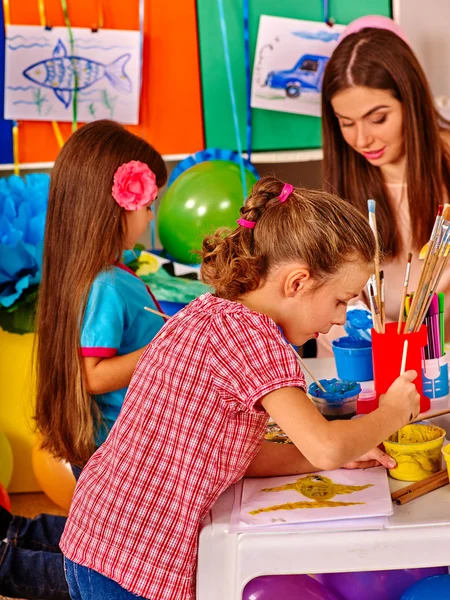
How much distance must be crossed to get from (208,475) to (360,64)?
4.69 ft

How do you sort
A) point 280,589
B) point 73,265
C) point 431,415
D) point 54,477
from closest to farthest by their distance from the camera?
1. point 280,589
2. point 431,415
3. point 73,265
4. point 54,477

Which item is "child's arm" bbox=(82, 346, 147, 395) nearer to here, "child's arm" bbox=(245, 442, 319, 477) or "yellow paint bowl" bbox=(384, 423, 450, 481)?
"child's arm" bbox=(245, 442, 319, 477)

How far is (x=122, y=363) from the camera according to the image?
56.8 inches

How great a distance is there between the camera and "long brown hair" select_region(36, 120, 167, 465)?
1467mm

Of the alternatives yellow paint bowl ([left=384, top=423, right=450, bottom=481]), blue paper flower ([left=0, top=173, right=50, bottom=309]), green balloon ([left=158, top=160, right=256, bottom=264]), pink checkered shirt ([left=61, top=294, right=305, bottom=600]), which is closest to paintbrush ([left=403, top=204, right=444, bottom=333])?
yellow paint bowl ([left=384, top=423, right=450, bottom=481])

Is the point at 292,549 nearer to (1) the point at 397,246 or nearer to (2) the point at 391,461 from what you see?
(2) the point at 391,461

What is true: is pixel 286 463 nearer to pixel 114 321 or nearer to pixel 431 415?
pixel 431 415

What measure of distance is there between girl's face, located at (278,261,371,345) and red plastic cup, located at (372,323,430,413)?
0.19 meters

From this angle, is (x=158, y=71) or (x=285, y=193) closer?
(x=285, y=193)

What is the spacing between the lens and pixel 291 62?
2.51m

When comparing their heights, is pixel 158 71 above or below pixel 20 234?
above

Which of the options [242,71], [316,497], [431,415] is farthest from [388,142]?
[316,497]

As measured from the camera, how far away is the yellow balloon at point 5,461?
2.15 m

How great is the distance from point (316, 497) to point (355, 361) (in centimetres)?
47
